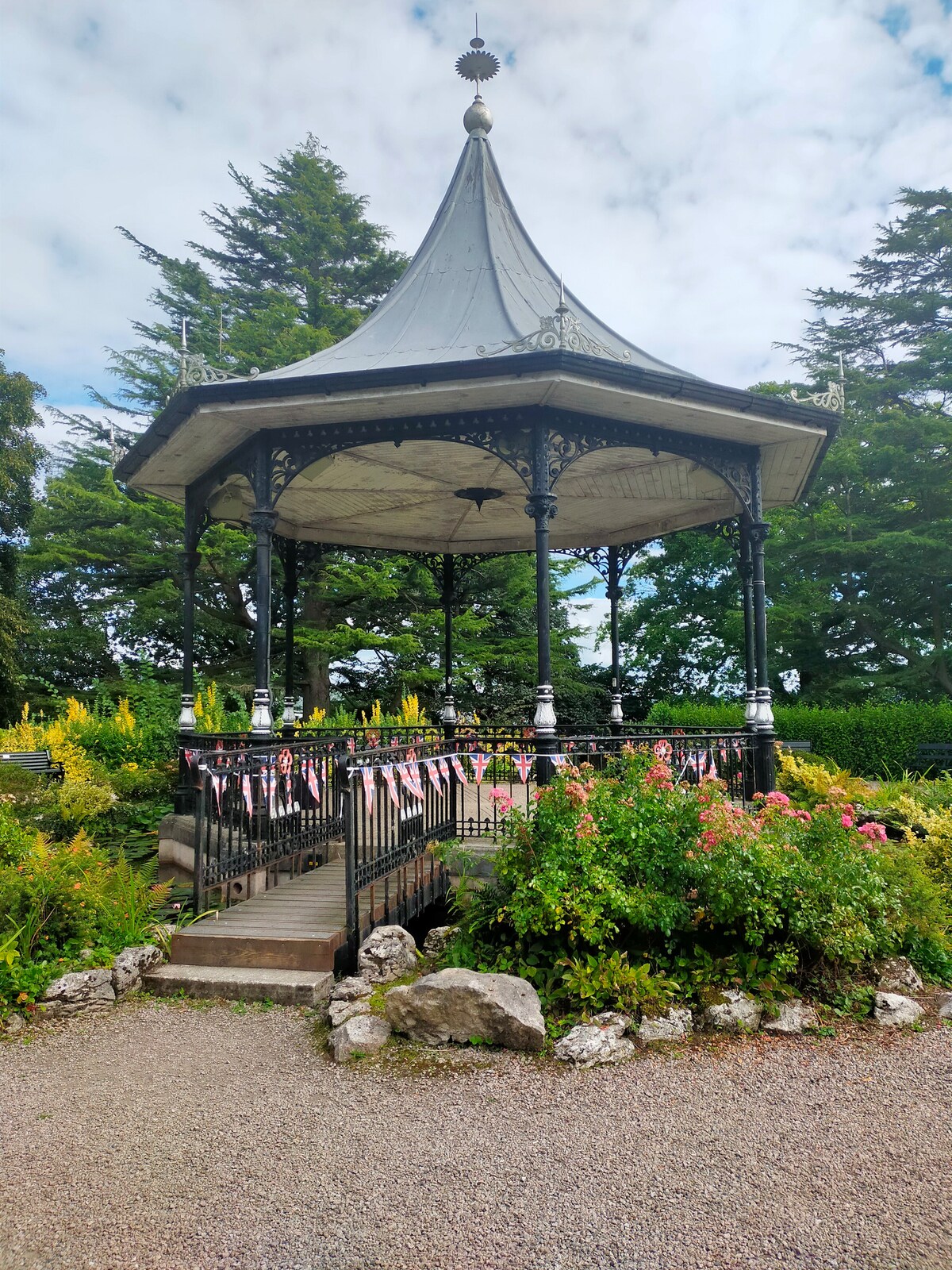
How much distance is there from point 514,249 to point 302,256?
1426cm

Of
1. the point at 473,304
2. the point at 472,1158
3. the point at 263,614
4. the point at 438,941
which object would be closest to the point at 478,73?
the point at 473,304

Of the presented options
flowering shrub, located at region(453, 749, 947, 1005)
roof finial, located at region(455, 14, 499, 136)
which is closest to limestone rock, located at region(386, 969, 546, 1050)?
flowering shrub, located at region(453, 749, 947, 1005)

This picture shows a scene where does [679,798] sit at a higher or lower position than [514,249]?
lower

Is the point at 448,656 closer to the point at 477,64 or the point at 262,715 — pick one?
the point at 262,715

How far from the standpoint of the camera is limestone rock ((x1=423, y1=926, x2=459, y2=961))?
4.96m

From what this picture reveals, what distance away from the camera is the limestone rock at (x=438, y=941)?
4957 millimetres

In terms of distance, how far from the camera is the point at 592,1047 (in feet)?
12.5

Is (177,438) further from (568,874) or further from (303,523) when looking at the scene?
(568,874)

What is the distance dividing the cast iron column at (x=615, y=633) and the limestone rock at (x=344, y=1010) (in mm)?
7367

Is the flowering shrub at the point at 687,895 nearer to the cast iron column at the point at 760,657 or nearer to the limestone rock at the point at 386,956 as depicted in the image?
the limestone rock at the point at 386,956

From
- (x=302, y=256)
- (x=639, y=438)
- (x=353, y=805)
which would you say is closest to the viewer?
(x=353, y=805)

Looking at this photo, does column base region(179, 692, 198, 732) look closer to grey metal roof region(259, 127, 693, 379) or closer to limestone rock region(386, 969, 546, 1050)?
grey metal roof region(259, 127, 693, 379)

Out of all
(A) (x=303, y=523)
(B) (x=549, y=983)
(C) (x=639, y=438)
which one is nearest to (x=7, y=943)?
(B) (x=549, y=983)

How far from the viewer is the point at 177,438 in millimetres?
7395
